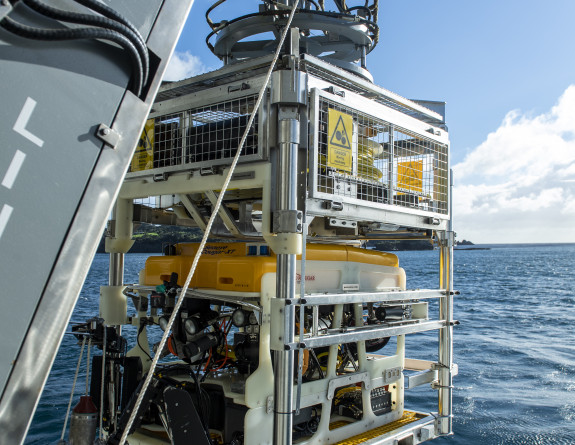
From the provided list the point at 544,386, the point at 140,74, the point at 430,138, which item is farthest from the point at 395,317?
the point at 544,386

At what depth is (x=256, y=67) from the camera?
463 cm

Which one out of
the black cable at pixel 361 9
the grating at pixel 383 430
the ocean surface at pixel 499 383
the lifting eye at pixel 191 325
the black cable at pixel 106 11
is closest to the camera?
the black cable at pixel 106 11

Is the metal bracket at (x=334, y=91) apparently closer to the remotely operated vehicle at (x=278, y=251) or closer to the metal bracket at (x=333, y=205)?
the remotely operated vehicle at (x=278, y=251)

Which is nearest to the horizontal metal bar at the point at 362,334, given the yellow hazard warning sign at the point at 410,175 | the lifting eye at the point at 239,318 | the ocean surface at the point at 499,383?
the lifting eye at the point at 239,318

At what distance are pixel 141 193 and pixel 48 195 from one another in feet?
13.0

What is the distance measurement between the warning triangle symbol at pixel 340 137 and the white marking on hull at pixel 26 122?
3.25 meters

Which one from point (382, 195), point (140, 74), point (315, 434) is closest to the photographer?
point (140, 74)

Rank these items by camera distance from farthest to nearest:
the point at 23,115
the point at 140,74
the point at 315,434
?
the point at 315,434, the point at 140,74, the point at 23,115

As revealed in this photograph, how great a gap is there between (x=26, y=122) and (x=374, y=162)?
4049 millimetres

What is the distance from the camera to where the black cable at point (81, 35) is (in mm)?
1496

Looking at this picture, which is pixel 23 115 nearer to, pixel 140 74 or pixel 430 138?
pixel 140 74

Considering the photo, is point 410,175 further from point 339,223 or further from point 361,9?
point 361,9

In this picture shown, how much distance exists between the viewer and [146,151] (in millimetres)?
5539

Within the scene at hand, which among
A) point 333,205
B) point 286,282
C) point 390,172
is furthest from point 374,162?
point 286,282
